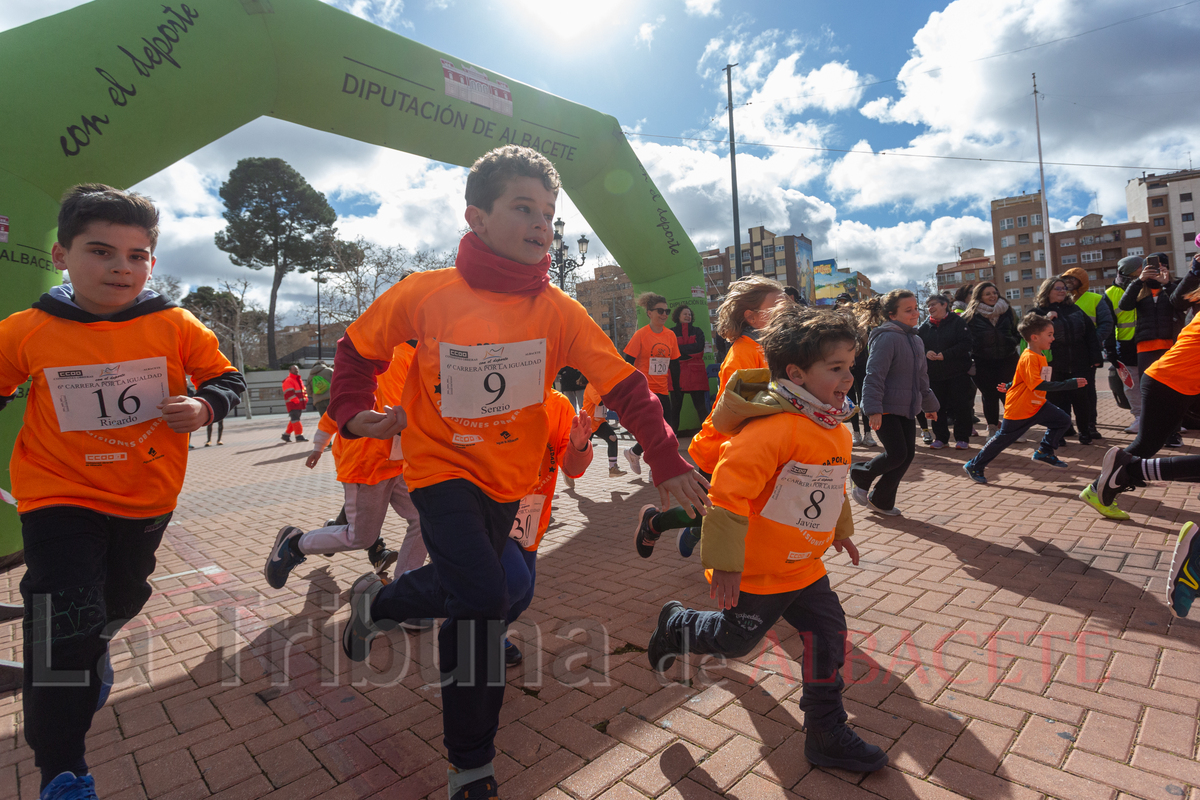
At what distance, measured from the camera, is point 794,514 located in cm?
209

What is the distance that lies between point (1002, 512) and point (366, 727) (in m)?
4.83

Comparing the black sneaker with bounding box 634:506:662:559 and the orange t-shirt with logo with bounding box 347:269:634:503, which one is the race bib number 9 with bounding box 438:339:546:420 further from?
the black sneaker with bounding box 634:506:662:559

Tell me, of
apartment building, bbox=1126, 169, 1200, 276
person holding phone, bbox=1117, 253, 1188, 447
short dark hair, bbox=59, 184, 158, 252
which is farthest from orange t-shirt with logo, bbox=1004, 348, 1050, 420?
apartment building, bbox=1126, 169, 1200, 276

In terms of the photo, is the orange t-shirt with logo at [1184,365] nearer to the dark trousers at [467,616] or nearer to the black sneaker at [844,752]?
the black sneaker at [844,752]

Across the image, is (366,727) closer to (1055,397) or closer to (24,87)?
(24,87)

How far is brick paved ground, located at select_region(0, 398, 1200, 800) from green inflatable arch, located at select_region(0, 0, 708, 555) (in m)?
2.93

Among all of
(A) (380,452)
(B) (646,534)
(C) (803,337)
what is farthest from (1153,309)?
(A) (380,452)

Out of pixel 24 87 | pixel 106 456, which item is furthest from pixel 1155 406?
pixel 24 87

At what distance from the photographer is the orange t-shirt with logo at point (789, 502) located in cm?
206

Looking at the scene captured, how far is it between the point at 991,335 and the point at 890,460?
4.59 meters

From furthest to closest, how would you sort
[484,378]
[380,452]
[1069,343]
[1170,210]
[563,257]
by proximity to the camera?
[1170,210], [563,257], [1069,343], [380,452], [484,378]

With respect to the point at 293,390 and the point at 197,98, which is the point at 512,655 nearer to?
the point at 197,98

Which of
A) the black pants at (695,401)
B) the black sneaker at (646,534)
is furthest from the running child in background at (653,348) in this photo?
the black sneaker at (646,534)

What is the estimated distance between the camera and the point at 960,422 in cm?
812
